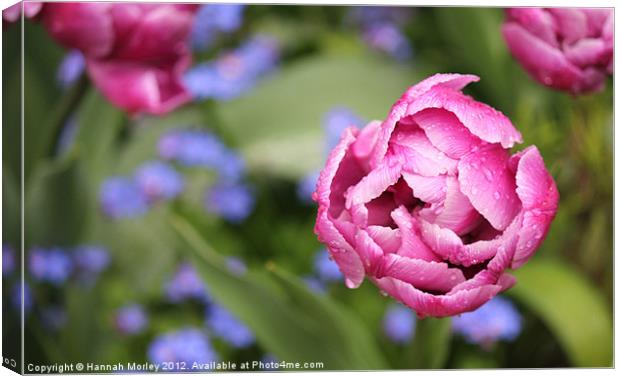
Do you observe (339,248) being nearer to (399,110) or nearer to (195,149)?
(399,110)

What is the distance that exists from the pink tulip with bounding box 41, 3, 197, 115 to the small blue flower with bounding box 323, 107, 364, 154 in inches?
8.1

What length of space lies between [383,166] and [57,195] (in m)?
0.51

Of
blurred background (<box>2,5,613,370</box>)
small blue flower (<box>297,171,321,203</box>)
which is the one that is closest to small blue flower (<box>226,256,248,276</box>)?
blurred background (<box>2,5,613,370</box>)

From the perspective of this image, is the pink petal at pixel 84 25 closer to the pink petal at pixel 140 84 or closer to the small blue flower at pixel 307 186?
the pink petal at pixel 140 84

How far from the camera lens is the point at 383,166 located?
3.73ft

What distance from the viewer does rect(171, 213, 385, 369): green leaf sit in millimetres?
1381

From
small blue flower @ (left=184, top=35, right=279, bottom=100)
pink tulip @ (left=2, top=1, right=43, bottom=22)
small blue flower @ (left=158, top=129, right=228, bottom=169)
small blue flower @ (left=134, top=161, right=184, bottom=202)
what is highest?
pink tulip @ (left=2, top=1, right=43, bottom=22)

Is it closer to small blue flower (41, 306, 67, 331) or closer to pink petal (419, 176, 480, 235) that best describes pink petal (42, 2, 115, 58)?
small blue flower (41, 306, 67, 331)

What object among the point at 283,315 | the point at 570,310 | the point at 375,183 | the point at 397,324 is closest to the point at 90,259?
the point at 283,315

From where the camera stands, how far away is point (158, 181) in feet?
5.16

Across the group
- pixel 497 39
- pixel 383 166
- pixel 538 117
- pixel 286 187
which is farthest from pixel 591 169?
pixel 383 166

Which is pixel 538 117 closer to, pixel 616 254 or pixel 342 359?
pixel 616 254

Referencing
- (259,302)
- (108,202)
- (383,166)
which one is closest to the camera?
(383,166)

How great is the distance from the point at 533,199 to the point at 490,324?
17.8 inches
